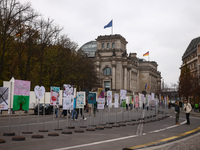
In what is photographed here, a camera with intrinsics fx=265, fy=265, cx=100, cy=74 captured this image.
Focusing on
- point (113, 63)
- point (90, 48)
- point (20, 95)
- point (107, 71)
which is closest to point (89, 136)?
point (20, 95)

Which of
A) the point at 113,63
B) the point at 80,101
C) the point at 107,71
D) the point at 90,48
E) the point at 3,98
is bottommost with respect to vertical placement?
the point at 80,101

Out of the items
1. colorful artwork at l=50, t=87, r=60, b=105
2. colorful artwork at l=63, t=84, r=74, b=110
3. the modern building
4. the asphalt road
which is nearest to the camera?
the asphalt road

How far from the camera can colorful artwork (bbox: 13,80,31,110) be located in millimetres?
14312

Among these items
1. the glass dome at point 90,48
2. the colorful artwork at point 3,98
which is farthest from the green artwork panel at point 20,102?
the glass dome at point 90,48

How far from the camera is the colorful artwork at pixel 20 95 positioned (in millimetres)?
14312

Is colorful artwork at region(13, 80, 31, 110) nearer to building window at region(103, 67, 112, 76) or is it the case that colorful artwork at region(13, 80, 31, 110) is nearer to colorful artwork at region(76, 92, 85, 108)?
colorful artwork at region(76, 92, 85, 108)

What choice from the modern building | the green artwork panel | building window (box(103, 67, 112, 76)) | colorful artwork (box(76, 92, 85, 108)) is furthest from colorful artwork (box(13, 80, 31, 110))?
building window (box(103, 67, 112, 76))

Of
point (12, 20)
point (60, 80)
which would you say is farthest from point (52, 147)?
point (60, 80)

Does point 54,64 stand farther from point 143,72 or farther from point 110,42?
point 143,72

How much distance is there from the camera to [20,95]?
14523 millimetres

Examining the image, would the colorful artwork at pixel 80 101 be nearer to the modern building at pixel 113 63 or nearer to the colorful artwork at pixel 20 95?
the colorful artwork at pixel 20 95

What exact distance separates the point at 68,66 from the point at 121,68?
194 feet

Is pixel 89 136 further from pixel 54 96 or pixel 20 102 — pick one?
pixel 20 102

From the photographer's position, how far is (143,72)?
452ft
